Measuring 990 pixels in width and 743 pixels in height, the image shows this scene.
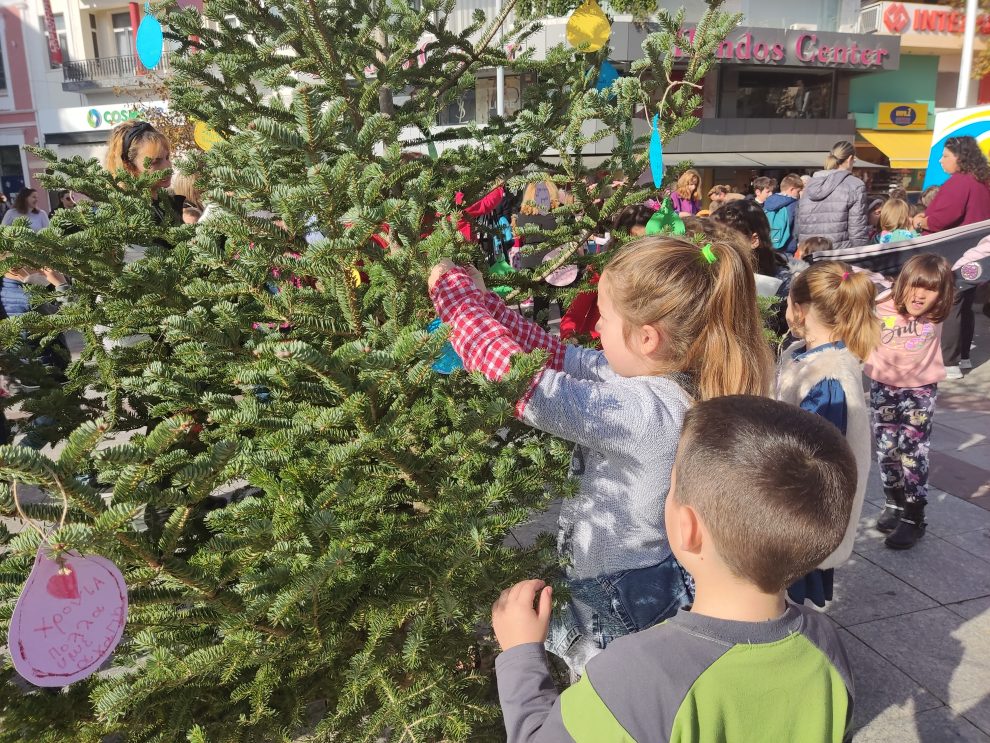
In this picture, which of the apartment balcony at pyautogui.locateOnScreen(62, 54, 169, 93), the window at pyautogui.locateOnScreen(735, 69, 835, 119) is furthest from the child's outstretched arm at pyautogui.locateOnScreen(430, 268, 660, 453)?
the apartment balcony at pyautogui.locateOnScreen(62, 54, 169, 93)

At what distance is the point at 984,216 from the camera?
6848 mm

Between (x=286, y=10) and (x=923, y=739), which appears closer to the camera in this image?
(x=286, y=10)

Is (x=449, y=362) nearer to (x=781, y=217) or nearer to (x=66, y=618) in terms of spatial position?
(x=66, y=618)

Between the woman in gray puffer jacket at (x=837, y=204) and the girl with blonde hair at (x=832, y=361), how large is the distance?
4439 mm

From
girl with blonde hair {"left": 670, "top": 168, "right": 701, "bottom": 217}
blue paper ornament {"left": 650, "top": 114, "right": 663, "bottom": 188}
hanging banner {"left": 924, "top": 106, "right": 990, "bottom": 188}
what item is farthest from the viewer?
hanging banner {"left": 924, "top": 106, "right": 990, "bottom": 188}

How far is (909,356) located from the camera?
4.07m

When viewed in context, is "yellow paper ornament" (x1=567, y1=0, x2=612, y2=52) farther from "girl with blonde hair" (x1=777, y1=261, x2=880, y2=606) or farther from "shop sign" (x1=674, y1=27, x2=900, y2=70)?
"shop sign" (x1=674, y1=27, x2=900, y2=70)

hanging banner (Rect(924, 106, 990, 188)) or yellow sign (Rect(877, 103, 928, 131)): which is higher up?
yellow sign (Rect(877, 103, 928, 131))

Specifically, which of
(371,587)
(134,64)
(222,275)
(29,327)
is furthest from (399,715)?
(134,64)

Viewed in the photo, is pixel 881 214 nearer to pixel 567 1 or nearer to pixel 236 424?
pixel 567 1

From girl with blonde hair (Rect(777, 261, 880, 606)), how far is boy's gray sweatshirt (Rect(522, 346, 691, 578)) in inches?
39.9

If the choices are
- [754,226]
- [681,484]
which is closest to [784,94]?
[754,226]

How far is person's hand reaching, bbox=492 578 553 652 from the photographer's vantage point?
135 cm

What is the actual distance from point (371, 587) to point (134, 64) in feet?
86.2
